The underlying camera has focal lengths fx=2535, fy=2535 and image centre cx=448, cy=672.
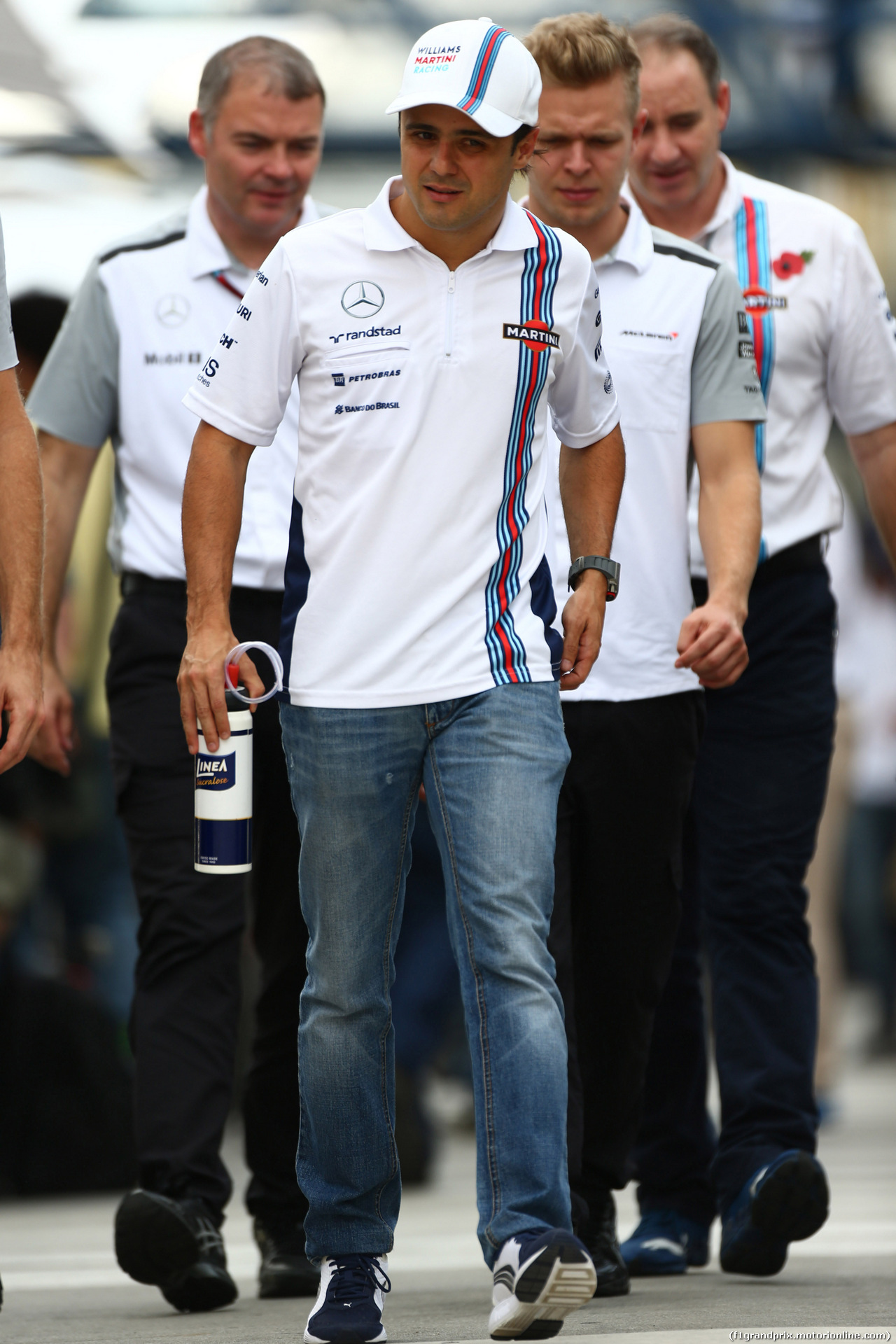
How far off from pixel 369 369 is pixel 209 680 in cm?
58

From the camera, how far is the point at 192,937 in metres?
5.15

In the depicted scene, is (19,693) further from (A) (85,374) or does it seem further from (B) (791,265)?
(B) (791,265)

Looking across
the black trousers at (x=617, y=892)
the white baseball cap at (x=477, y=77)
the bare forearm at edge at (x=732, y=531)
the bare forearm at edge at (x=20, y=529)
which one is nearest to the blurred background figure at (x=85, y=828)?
the black trousers at (x=617, y=892)

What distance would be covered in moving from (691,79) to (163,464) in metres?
1.47

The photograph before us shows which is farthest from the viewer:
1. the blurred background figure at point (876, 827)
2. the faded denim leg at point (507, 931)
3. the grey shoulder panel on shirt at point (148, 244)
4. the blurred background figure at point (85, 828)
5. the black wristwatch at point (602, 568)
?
the blurred background figure at point (876, 827)

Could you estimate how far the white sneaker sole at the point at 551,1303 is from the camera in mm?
3844

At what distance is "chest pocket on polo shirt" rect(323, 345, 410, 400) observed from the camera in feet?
13.8

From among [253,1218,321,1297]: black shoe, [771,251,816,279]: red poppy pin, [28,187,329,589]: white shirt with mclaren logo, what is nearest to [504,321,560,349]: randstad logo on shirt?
[28,187,329,589]: white shirt with mclaren logo

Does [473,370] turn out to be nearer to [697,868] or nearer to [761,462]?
[761,462]

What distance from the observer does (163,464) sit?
5.45m

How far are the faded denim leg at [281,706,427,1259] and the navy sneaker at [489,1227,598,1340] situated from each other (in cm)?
37

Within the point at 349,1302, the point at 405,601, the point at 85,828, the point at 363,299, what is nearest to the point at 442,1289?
the point at 349,1302

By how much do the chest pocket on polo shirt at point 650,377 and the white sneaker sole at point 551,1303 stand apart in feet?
6.22

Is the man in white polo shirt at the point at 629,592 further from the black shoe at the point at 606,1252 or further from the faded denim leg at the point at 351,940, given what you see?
the faded denim leg at the point at 351,940
